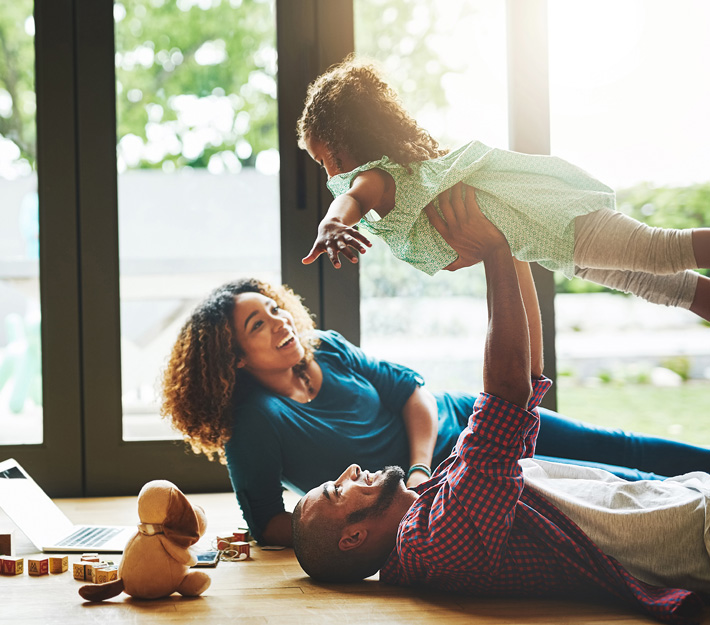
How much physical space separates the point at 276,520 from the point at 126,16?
5.95 feet

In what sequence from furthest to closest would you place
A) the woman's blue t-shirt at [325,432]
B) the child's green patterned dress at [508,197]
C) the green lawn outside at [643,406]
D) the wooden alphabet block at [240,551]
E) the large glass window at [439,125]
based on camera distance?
the green lawn outside at [643,406], the large glass window at [439,125], the woman's blue t-shirt at [325,432], the wooden alphabet block at [240,551], the child's green patterned dress at [508,197]

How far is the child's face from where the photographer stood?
5.46ft

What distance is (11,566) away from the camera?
1.67 metres

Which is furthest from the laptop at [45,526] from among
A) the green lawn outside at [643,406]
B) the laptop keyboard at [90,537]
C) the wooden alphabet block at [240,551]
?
the green lawn outside at [643,406]

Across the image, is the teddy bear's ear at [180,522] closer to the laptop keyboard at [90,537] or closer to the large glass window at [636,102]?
the laptop keyboard at [90,537]

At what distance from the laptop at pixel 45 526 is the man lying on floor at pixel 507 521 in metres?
0.65

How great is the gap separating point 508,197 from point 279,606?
91cm

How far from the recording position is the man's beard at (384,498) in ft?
4.70

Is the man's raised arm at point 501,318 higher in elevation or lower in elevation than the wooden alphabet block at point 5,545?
higher

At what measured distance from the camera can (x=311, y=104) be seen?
1719mm

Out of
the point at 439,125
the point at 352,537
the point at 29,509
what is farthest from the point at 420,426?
the point at 439,125

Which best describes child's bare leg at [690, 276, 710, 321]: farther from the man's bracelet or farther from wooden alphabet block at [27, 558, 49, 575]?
wooden alphabet block at [27, 558, 49, 575]

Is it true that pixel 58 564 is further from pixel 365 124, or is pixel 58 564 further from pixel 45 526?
pixel 365 124

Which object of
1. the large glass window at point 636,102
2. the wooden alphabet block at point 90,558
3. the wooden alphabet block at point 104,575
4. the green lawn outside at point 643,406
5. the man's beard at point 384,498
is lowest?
the green lawn outside at point 643,406
